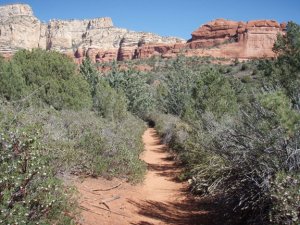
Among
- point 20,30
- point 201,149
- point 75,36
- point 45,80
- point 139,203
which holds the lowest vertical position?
point 139,203

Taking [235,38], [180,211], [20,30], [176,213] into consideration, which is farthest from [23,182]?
[20,30]

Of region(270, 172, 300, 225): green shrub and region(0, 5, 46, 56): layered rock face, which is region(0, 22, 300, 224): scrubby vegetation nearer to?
region(270, 172, 300, 225): green shrub

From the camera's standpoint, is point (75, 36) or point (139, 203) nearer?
point (139, 203)

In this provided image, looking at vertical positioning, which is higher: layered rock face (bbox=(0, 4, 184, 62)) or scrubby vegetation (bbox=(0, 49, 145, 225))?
layered rock face (bbox=(0, 4, 184, 62))

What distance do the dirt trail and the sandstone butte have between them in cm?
7741

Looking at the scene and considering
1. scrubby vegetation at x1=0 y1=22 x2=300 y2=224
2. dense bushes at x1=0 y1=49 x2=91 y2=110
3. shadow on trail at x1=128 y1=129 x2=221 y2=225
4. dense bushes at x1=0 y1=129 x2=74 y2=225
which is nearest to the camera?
dense bushes at x1=0 y1=129 x2=74 y2=225

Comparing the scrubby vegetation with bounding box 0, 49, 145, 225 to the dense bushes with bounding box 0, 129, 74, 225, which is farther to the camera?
the scrubby vegetation with bounding box 0, 49, 145, 225

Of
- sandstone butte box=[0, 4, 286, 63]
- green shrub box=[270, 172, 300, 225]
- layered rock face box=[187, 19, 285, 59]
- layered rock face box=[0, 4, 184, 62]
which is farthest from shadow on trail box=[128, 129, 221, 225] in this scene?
layered rock face box=[0, 4, 184, 62]

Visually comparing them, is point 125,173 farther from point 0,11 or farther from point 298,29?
point 0,11

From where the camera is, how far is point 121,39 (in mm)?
146125

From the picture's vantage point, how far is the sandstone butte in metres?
105

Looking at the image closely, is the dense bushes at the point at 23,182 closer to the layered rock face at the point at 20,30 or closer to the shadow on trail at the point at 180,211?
the shadow on trail at the point at 180,211

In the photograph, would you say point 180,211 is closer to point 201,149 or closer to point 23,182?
point 201,149

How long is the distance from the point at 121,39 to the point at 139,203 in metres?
141
